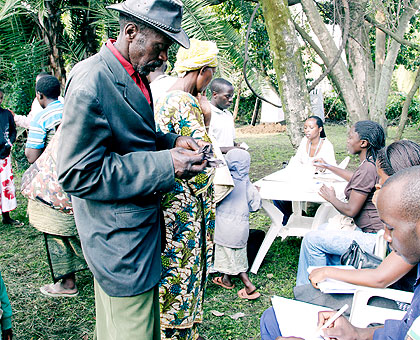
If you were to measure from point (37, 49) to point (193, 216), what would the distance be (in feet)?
20.5

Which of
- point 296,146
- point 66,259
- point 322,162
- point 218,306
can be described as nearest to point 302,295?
point 218,306

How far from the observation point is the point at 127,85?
1547 millimetres

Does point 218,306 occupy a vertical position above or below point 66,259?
below

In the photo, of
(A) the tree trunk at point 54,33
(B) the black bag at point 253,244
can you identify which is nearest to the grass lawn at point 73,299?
(B) the black bag at point 253,244

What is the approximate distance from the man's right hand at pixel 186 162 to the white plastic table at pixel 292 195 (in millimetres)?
2400

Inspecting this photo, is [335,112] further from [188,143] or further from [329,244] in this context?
[188,143]

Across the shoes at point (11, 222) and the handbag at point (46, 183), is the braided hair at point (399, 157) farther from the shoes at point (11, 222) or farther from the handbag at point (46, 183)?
the shoes at point (11, 222)

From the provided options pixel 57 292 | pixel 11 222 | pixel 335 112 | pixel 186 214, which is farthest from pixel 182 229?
pixel 335 112

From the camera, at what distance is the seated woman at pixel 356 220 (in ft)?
9.69

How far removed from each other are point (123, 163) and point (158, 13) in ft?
2.03

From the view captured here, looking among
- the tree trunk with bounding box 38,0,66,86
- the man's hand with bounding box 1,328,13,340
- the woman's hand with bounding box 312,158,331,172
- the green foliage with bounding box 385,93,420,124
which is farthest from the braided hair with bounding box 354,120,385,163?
the green foliage with bounding box 385,93,420,124

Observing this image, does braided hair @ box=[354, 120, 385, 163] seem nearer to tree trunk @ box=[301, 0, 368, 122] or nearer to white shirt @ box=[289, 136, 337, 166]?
white shirt @ box=[289, 136, 337, 166]

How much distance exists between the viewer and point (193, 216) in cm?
227

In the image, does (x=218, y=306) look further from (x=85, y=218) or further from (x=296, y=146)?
(x=296, y=146)
